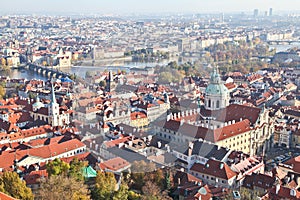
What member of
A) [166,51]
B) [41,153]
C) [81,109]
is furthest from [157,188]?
[166,51]

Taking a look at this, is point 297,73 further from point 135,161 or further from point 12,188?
point 12,188

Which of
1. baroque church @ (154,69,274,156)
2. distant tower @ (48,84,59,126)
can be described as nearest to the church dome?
baroque church @ (154,69,274,156)

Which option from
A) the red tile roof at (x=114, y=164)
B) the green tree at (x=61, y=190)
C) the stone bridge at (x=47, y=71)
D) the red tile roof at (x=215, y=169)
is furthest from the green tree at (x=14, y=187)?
the stone bridge at (x=47, y=71)

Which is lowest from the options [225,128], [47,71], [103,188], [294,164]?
[47,71]

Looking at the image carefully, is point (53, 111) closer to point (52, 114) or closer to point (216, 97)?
point (52, 114)

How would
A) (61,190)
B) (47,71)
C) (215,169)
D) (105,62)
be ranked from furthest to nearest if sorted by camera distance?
(105,62), (47,71), (215,169), (61,190)

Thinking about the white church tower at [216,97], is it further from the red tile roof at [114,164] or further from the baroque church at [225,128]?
the red tile roof at [114,164]

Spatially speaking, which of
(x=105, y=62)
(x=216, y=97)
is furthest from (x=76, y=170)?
(x=105, y=62)
